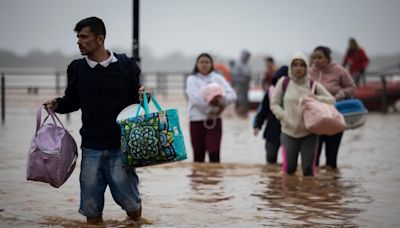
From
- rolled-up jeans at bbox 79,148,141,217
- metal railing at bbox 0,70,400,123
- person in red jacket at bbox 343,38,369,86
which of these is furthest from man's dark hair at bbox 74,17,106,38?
person in red jacket at bbox 343,38,369,86

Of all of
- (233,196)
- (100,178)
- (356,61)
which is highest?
(356,61)

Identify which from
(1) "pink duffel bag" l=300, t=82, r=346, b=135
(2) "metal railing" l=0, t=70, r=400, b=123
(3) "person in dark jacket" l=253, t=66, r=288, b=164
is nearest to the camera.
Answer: (1) "pink duffel bag" l=300, t=82, r=346, b=135

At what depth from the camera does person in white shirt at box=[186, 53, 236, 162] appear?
14141 mm

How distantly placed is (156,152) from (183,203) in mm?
2310

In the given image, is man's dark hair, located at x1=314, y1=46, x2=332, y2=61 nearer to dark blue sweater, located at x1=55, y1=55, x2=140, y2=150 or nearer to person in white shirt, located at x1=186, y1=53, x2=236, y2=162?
person in white shirt, located at x1=186, y1=53, x2=236, y2=162

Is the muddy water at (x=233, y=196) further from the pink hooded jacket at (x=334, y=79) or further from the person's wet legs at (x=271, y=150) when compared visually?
the pink hooded jacket at (x=334, y=79)

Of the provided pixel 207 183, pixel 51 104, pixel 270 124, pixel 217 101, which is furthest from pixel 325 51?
pixel 51 104

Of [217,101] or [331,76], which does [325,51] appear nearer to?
[331,76]

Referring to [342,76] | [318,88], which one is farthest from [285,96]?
[342,76]

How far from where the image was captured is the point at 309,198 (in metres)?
11.1

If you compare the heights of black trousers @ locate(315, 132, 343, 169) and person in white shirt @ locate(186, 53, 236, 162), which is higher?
person in white shirt @ locate(186, 53, 236, 162)

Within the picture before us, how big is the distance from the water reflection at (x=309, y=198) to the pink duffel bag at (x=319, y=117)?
646 mm

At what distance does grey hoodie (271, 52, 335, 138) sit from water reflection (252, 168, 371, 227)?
2.04 feet

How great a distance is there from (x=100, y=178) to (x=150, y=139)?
57cm
